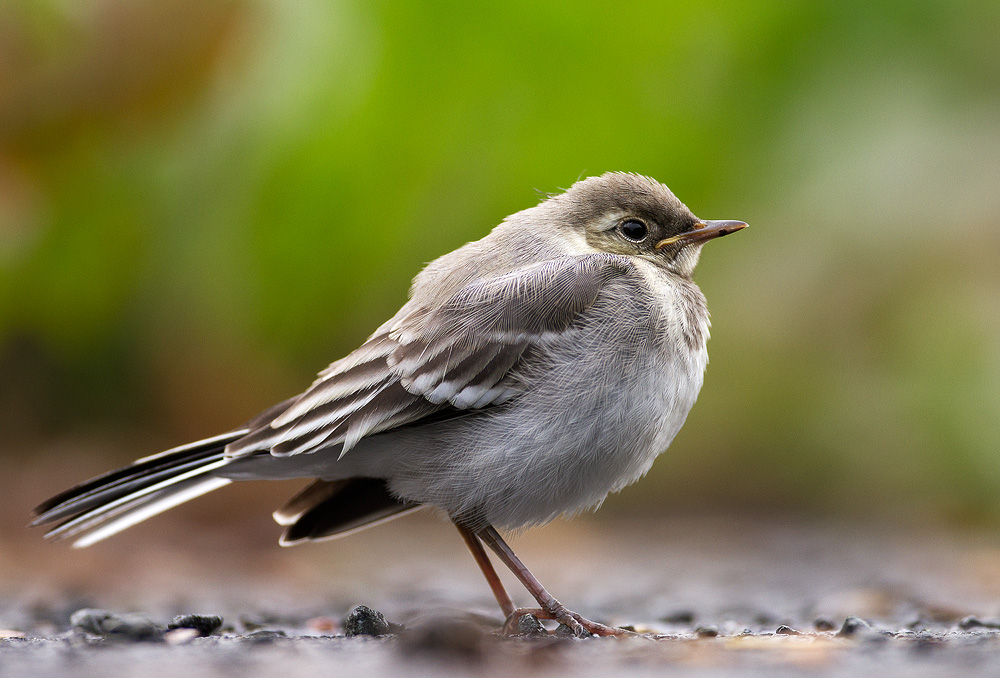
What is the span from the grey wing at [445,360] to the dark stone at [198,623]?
0.67 metres

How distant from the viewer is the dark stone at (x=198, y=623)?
14.1ft

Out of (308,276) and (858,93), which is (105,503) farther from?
(858,93)

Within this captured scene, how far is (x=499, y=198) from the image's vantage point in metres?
8.70

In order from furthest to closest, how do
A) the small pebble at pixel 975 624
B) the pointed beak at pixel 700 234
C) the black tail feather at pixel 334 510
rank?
the pointed beak at pixel 700 234 < the black tail feather at pixel 334 510 < the small pebble at pixel 975 624

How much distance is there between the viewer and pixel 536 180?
8641 mm

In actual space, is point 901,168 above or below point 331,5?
below

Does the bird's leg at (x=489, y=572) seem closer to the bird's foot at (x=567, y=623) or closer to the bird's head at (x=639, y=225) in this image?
the bird's foot at (x=567, y=623)

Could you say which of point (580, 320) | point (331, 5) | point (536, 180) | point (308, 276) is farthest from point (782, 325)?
point (580, 320)

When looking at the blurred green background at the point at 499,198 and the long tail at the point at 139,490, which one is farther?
the blurred green background at the point at 499,198

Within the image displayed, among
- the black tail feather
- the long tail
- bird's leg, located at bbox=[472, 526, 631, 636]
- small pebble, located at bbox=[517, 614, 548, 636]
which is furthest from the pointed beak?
the long tail

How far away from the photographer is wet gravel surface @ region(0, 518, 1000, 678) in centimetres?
327

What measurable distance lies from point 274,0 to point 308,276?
208 cm

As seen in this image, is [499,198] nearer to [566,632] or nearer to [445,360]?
[445,360]

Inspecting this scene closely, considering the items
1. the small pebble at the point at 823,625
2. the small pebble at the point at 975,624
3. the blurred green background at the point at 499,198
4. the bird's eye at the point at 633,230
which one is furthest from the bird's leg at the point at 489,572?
the blurred green background at the point at 499,198
